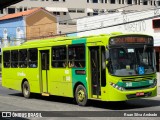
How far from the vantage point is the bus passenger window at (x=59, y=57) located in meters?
17.7

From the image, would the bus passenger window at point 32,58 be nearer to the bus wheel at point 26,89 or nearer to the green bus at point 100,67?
the green bus at point 100,67

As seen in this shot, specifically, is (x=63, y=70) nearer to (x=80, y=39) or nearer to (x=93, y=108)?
(x=80, y=39)

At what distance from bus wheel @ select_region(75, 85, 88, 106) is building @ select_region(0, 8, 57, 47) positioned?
45509 mm

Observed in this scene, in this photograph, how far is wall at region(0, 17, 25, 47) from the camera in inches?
2479

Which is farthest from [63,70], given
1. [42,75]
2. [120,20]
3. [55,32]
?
[55,32]

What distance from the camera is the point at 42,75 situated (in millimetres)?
19484

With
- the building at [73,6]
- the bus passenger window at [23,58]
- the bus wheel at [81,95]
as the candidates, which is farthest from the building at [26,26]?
the bus wheel at [81,95]

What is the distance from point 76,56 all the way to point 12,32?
4843 cm

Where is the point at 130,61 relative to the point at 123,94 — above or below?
above

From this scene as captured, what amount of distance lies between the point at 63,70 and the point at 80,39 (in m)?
1.75

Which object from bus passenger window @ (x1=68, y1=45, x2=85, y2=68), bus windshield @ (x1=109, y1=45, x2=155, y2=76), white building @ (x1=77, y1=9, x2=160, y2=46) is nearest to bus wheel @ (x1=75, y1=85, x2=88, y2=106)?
bus passenger window @ (x1=68, y1=45, x2=85, y2=68)

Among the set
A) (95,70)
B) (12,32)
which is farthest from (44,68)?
(12,32)

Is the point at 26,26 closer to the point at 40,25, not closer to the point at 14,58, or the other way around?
the point at 40,25

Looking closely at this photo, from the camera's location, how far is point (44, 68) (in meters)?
19.3
